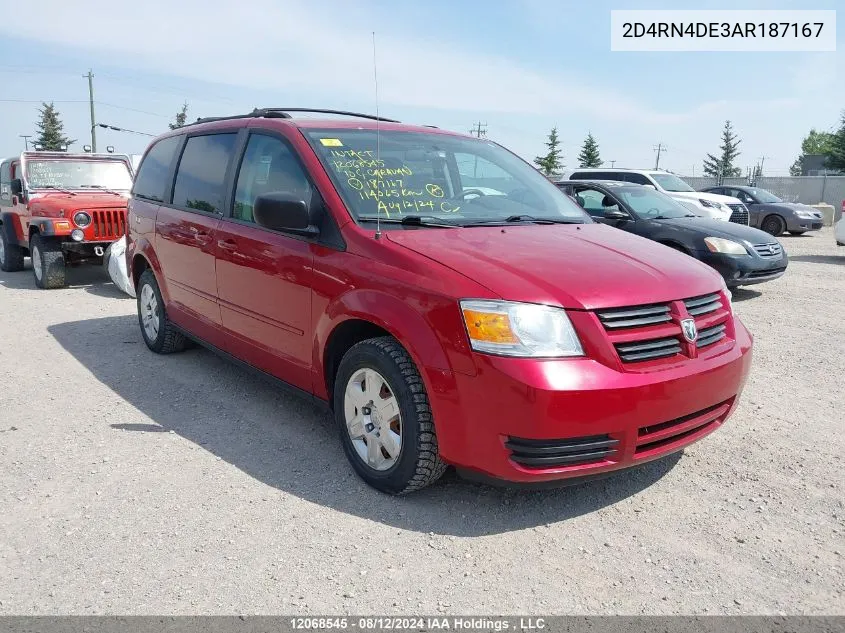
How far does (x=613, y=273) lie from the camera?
315 centimetres

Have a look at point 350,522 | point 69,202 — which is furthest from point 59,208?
point 350,522

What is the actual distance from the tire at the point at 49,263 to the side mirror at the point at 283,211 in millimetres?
7183

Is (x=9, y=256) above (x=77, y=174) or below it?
below

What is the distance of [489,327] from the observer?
2.84m

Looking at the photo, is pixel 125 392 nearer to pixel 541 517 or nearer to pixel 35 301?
pixel 541 517

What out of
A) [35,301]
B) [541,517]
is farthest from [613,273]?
[35,301]

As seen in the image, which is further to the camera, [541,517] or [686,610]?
[541,517]

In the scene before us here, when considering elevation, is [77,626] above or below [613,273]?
below

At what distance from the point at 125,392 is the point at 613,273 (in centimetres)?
358

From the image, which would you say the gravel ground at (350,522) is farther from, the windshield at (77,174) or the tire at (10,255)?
the tire at (10,255)

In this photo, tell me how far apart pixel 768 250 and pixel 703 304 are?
6600mm

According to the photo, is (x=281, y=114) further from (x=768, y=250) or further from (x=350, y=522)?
(x=768, y=250)

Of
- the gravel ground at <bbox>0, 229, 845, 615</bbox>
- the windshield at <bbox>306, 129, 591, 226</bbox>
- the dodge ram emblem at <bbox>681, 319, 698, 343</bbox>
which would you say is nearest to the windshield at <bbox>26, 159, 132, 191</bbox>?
the gravel ground at <bbox>0, 229, 845, 615</bbox>

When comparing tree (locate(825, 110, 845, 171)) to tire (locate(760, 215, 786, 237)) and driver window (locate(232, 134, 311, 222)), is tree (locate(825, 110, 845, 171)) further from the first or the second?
driver window (locate(232, 134, 311, 222))
